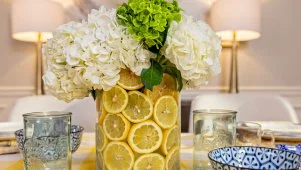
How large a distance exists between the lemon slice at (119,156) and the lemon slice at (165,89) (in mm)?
97

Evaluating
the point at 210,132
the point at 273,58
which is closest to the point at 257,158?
the point at 210,132

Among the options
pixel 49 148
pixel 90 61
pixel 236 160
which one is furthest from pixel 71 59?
pixel 236 160

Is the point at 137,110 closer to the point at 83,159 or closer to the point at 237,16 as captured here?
the point at 83,159

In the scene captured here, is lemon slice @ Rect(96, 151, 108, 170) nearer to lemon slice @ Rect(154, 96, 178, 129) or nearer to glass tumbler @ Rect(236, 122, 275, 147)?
lemon slice @ Rect(154, 96, 178, 129)

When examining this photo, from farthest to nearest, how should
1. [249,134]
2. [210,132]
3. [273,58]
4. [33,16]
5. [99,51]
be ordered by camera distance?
[273,58] < [33,16] < [249,134] < [210,132] < [99,51]

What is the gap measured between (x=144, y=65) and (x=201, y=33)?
0.11 meters

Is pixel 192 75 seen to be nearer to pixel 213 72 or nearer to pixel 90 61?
pixel 213 72

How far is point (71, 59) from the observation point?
0.58 m

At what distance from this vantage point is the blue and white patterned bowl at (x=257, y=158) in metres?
0.54

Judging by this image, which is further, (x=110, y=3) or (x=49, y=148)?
(x=110, y=3)

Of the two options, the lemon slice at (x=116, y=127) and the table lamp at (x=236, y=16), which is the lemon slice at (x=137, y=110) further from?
the table lamp at (x=236, y=16)

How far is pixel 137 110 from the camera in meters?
0.60

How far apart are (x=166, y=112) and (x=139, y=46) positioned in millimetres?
128

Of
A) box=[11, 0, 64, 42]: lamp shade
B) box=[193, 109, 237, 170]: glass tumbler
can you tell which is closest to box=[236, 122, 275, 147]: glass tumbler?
box=[193, 109, 237, 170]: glass tumbler
